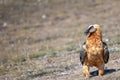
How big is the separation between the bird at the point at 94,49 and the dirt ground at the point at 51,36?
1.23 ft

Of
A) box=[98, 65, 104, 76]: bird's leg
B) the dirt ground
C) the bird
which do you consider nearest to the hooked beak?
the bird

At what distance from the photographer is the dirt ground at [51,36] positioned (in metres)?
16.3

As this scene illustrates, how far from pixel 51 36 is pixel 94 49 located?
A: 17.9m

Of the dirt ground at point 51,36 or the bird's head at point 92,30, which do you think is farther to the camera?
the dirt ground at point 51,36

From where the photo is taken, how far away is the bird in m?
11.9

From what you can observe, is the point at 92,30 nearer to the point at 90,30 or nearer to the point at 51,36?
the point at 90,30

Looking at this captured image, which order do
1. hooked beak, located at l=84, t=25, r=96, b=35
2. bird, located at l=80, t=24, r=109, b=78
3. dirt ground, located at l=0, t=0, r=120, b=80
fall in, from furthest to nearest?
dirt ground, located at l=0, t=0, r=120, b=80 < bird, located at l=80, t=24, r=109, b=78 < hooked beak, located at l=84, t=25, r=96, b=35

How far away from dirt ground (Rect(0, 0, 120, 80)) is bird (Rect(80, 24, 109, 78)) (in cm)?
37

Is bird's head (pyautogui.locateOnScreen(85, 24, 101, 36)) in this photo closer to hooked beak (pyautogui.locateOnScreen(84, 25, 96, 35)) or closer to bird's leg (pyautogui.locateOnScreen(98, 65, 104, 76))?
hooked beak (pyautogui.locateOnScreen(84, 25, 96, 35))

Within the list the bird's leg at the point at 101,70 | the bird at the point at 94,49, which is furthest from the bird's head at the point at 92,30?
the bird's leg at the point at 101,70

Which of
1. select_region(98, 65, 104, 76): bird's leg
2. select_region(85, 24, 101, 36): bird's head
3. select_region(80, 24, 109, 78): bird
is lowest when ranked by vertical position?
select_region(98, 65, 104, 76): bird's leg

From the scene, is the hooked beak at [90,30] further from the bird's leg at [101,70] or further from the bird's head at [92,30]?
the bird's leg at [101,70]

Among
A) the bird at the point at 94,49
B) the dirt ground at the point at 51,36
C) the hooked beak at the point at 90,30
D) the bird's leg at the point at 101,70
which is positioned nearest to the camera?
the hooked beak at the point at 90,30

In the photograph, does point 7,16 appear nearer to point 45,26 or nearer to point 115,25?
point 45,26
